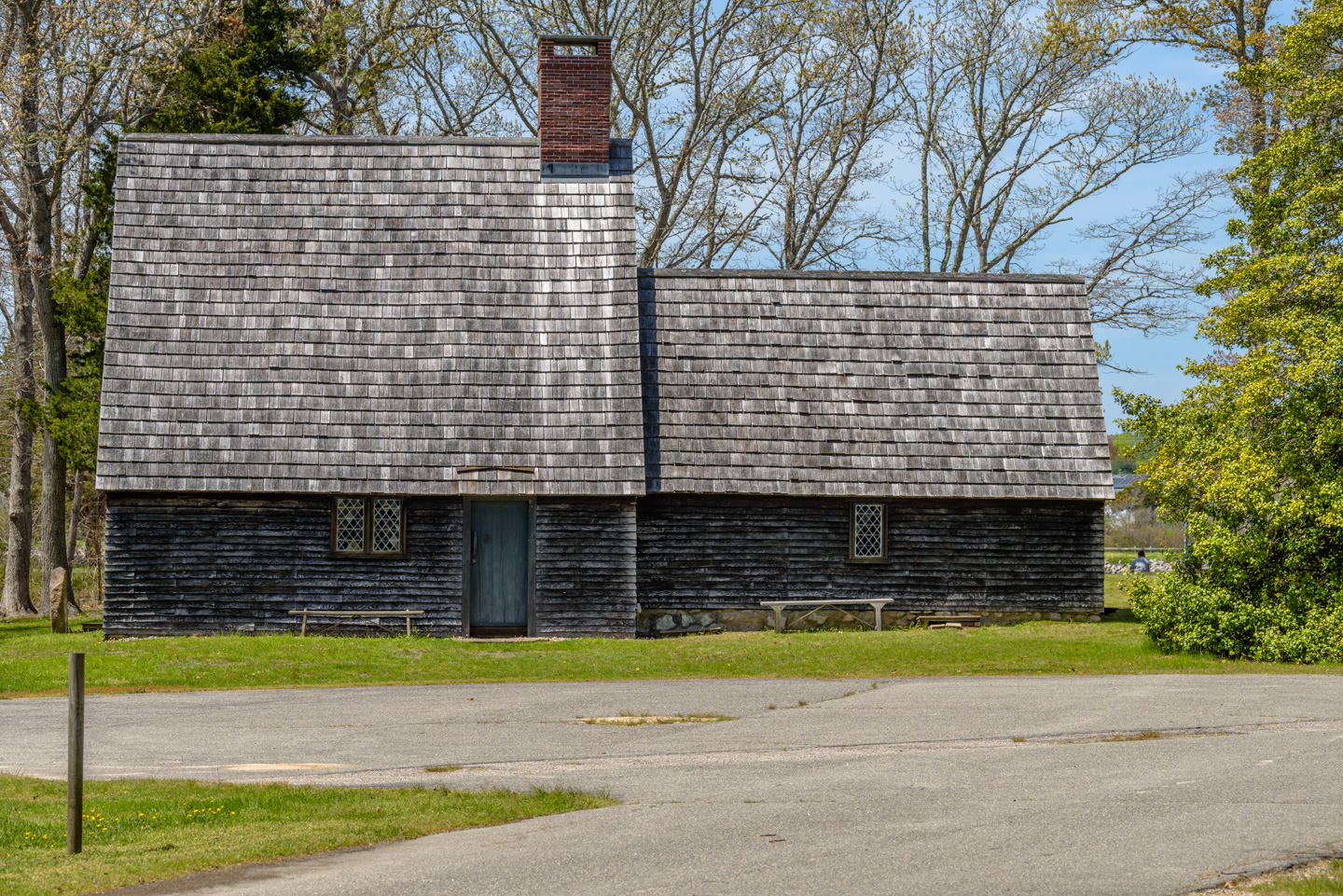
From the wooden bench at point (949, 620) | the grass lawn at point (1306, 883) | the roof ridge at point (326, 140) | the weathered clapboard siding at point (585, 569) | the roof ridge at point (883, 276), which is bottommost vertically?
the grass lawn at point (1306, 883)

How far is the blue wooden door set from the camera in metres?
20.9

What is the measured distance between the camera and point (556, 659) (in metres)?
17.8

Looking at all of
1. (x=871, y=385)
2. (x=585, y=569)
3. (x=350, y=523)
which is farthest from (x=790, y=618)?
(x=350, y=523)

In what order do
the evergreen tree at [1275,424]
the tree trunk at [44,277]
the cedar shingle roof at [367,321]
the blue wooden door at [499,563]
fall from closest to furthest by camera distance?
1. the evergreen tree at [1275,424]
2. the cedar shingle roof at [367,321]
3. the blue wooden door at [499,563]
4. the tree trunk at [44,277]

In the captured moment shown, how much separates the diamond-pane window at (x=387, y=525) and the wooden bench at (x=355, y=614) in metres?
1.02

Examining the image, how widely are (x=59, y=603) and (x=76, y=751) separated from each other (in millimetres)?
16057

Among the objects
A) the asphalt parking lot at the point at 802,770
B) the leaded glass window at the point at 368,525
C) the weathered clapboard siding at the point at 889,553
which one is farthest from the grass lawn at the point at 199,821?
the weathered clapboard siding at the point at 889,553

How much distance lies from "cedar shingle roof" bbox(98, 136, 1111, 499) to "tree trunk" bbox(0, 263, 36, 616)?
7.57 metres

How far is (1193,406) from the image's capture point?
19.3 metres

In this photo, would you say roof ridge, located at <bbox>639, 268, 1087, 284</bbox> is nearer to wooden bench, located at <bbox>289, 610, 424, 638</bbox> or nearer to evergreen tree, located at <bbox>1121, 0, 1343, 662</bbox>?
evergreen tree, located at <bbox>1121, 0, 1343, 662</bbox>

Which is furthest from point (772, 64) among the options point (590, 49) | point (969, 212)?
point (590, 49)

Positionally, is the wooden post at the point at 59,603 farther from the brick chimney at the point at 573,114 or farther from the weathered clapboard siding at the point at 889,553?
the brick chimney at the point at 573,114

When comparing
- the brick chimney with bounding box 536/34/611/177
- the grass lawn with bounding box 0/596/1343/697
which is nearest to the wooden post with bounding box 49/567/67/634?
the grass lawn with bounding box 0/596/1343/697

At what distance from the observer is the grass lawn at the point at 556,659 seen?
53.0 ft
